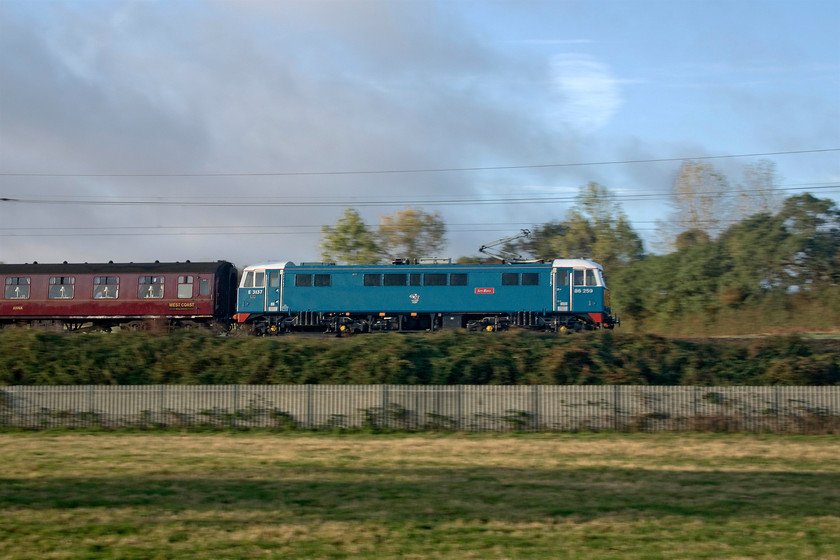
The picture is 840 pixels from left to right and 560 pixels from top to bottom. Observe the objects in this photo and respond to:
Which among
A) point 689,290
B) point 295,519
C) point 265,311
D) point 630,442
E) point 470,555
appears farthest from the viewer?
point 689,290

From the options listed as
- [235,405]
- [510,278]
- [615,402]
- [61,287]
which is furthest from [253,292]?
[615,402]

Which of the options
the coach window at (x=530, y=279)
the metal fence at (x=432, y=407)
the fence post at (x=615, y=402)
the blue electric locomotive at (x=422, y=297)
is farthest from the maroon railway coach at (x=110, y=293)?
the fence post at (x=615, y=402)

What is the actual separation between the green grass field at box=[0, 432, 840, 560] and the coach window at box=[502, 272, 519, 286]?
18.6 meters

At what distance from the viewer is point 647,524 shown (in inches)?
308

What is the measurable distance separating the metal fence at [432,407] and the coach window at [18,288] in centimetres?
2196

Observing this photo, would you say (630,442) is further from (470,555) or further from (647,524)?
(470,555)

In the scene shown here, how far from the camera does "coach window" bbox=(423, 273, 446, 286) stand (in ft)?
107

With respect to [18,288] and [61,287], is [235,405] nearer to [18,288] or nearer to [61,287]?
[61,287]

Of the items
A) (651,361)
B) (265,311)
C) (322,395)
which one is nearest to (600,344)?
(651,361)

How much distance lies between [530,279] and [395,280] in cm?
596

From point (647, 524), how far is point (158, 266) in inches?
1198

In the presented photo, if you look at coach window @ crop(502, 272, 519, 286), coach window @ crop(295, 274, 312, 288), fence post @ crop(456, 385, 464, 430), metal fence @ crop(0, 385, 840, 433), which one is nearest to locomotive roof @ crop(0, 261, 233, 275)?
coach window @ crop(295, 274, 312, 288)

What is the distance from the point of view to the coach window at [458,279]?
106 feet

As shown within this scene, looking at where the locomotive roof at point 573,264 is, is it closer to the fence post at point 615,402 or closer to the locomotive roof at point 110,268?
the locomotive roof at point 110,268
